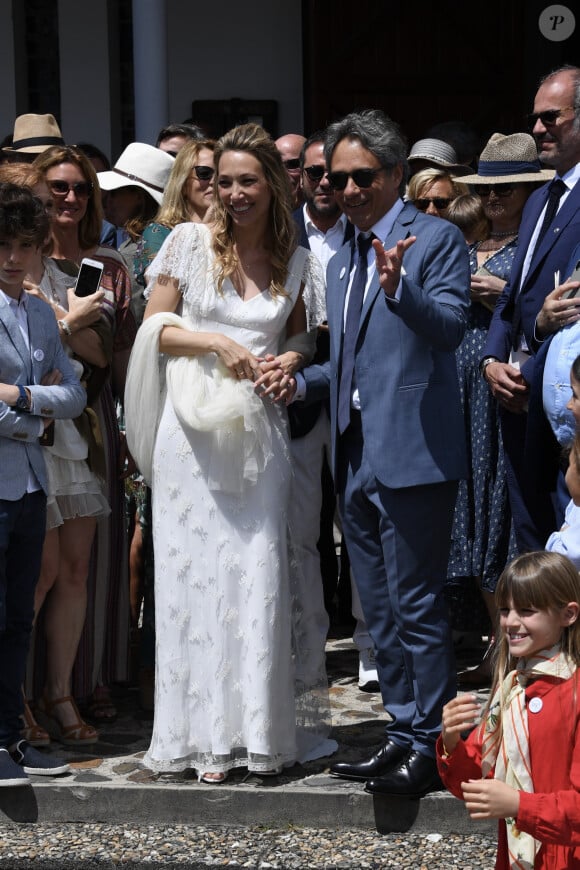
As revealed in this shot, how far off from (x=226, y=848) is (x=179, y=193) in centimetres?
249

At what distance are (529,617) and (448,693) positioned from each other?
4.05ft

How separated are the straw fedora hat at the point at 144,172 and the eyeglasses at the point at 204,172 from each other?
98cm

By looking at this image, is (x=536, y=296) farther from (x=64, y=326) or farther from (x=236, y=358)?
(x=64, y=326)

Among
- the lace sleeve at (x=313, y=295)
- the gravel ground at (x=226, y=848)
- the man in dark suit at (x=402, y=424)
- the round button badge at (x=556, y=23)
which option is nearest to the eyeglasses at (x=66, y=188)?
the lace sleeve at (x=313, y=295)

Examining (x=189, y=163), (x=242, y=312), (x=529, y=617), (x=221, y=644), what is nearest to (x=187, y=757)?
(x=221, y=644)

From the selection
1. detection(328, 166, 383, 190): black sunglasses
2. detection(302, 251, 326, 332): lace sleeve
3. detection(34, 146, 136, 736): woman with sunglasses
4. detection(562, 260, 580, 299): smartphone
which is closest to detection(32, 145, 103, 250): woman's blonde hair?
detection(34, 146, 136, 736): woman with sunglasses

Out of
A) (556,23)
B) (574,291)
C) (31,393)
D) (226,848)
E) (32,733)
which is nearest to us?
(226,848)

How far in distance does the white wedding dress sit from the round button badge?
20.8 ft

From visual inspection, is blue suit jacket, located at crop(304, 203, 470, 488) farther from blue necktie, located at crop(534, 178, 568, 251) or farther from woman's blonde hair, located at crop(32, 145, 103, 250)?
woman's blonde hair, located at crop(32, 145, 103, 250)

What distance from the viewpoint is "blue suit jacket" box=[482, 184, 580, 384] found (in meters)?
4.59

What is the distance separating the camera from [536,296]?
4.70 m

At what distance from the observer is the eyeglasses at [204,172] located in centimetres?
542

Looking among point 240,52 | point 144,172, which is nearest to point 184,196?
point 144,172

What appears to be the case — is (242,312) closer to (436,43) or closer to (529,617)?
(529,617)
